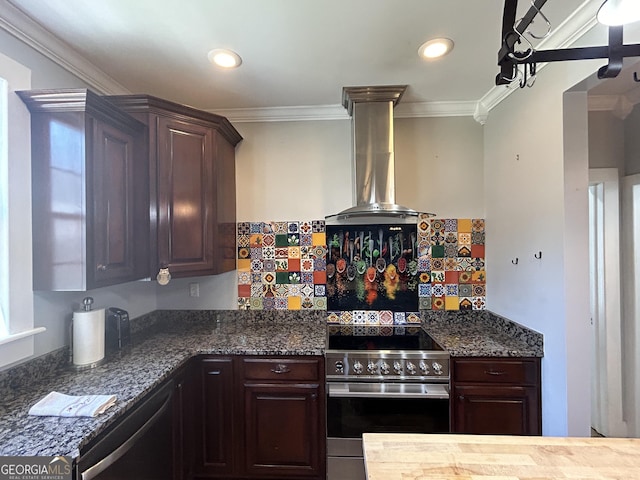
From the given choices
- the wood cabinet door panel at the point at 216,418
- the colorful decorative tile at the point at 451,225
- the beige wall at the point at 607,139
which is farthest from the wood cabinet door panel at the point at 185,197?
the beige wall at the point at 607,139

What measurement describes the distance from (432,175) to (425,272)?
761 mm

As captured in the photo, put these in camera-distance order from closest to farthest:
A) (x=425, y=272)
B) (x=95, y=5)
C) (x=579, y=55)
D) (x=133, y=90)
Result: (x=579, y=55) < (x=95, y=5) < (x=133, y=90) < (x=425, y=272)

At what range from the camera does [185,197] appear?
1.98 meters

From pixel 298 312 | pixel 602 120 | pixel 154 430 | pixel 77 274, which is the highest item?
pixel 602 120

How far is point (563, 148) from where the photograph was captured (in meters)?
1.61

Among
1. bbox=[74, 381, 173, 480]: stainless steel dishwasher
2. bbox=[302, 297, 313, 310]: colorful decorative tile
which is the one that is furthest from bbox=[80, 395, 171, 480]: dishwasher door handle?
bbox=[302, 297, 313, 310]: colorful decorative tile

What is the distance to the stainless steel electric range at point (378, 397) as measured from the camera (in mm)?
1801

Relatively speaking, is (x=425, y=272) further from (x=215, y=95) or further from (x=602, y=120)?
(x=215, y=95)

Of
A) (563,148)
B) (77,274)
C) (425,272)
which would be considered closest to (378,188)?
(425,272)

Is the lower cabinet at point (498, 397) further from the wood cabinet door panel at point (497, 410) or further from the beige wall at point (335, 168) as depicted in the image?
the beige wall at point (335, 168)

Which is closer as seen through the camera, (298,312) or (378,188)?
(378,188)

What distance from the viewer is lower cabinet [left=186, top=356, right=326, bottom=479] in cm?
187

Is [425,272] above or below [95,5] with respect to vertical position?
below

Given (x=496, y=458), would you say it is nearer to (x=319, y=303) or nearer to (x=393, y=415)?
(x=393, y=415)
